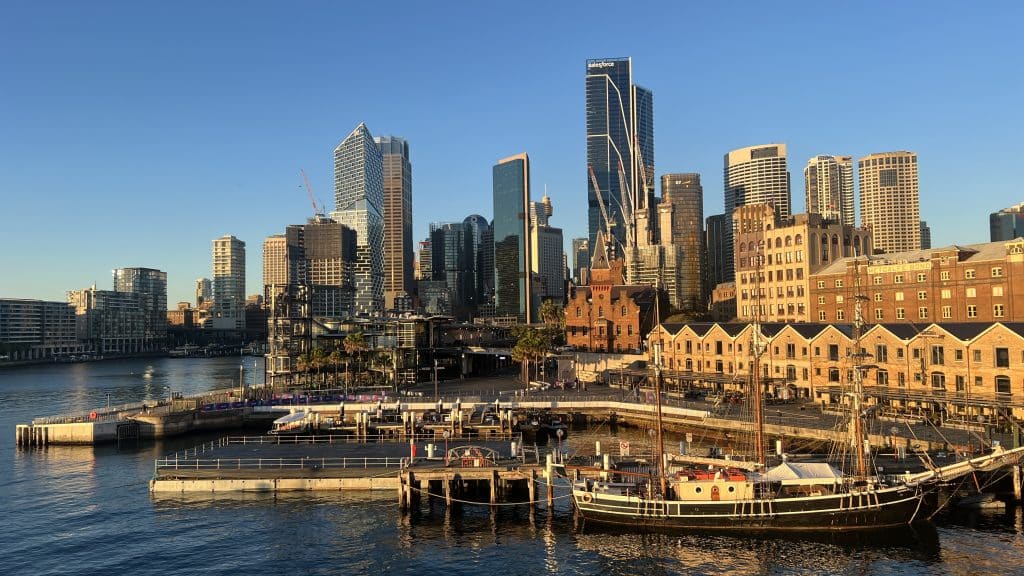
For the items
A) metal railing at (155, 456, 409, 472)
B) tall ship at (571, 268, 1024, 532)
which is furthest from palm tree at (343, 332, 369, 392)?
tall ship at (571, 268, 1024, 532)

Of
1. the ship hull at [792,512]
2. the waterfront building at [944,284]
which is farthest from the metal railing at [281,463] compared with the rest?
the waterfront building at [944,284]

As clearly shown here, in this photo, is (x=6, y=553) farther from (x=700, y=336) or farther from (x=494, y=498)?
(x=700, y=336)

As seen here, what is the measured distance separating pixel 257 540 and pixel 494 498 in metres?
19.0

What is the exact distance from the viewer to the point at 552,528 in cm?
5638

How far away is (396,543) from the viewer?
5244 centimetres

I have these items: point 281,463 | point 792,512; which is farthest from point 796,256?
point 281,463

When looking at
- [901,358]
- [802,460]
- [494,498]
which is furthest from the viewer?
[901,358]

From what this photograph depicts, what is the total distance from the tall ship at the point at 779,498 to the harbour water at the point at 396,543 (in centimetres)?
147

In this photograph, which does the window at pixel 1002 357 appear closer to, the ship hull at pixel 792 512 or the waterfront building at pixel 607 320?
the ship hull at pixel 792 512

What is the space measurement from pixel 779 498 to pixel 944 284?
7037 cm

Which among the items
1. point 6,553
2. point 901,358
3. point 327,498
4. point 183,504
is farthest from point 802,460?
point 6,553

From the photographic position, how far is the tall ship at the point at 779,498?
5350 centimetres

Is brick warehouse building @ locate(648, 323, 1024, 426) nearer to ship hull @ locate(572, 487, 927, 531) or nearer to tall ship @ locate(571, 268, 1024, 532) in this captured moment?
tall ship @ locate(571, 268, 1024, 532)

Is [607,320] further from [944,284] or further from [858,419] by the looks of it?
[858,419]
